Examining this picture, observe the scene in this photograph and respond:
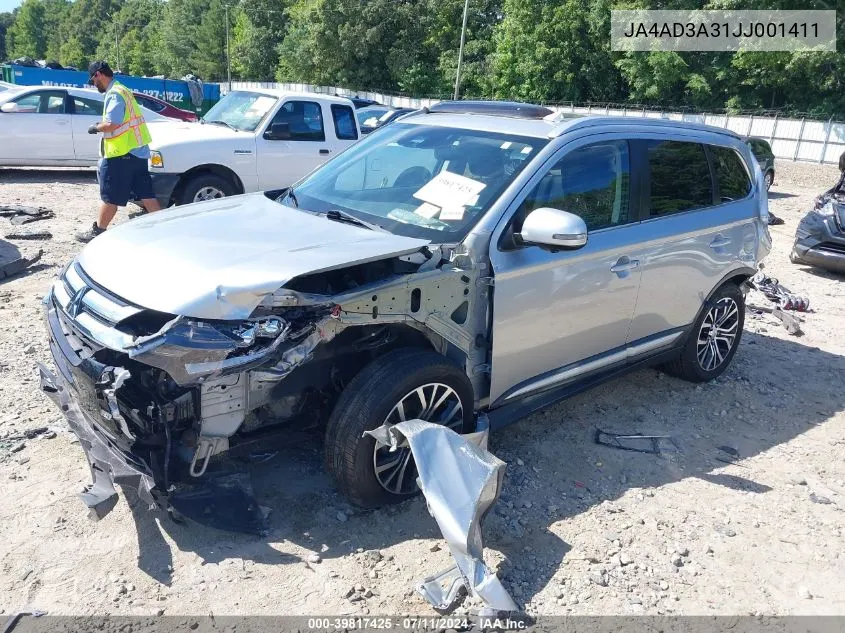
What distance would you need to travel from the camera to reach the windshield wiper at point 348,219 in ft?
11.7

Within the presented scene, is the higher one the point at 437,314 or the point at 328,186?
the point at 328,186

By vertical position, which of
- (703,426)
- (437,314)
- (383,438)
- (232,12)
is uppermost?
(232,12)

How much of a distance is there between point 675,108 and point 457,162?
3557cm

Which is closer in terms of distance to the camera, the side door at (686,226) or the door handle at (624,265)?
the door handle at (624,265)

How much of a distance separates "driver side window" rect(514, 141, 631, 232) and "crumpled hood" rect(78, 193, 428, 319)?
2.64 ft

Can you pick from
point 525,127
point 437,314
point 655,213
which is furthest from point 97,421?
point 655,213

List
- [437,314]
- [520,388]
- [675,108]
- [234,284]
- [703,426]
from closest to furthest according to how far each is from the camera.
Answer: [234,284]
[437,314]
[520,388]
[703,426]
[675,108]

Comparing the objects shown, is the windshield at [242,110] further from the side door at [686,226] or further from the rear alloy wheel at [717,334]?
the rear alloy wheel at [717,334]

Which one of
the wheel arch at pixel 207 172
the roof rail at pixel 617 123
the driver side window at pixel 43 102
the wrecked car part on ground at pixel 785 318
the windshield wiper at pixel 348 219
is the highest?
the roof rail at pixel 617 123

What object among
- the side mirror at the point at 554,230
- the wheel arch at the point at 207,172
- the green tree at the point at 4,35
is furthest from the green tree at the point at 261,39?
the green tree at the point at 4,35

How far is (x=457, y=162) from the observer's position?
385 cm

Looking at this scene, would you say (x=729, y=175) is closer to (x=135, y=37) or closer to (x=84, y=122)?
(x=84, y=122)

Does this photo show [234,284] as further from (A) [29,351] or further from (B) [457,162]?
(A) [29,351]

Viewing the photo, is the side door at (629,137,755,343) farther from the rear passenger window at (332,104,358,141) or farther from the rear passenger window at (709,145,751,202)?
the rear passenger window at (332,104,358,141)
